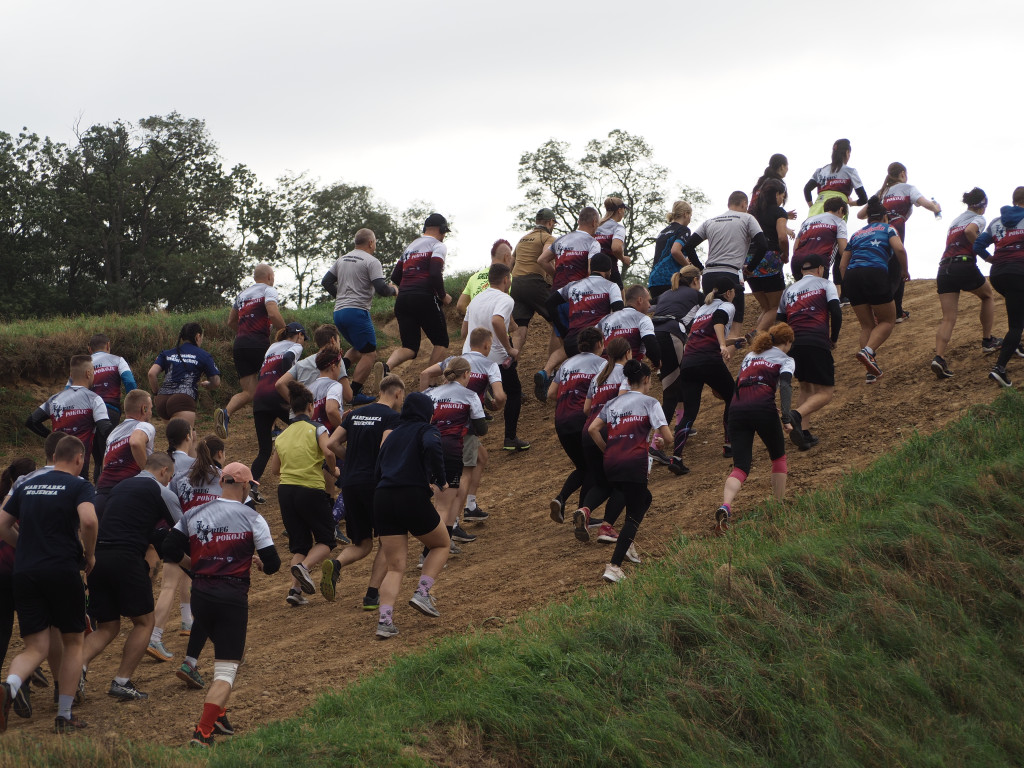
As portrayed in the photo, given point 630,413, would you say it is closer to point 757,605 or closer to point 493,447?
point 757,605

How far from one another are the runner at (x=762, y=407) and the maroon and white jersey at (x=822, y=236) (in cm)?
303

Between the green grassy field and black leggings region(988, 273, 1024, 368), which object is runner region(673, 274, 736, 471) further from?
black leggings region(988, 273, 1024, 368)

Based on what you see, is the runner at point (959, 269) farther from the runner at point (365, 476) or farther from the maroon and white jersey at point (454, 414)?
the runner at point (365, 476)

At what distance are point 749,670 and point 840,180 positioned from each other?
27.5 feet

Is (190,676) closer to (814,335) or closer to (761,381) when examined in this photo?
(761,381)

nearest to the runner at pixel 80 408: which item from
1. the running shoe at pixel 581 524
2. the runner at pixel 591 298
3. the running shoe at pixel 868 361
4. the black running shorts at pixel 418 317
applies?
the black running shorts at pixel 418 317

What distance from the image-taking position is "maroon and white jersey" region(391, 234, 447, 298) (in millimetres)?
12680

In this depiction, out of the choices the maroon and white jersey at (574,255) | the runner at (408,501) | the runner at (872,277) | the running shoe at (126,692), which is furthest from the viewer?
the maroon and white jersey at (574,255)

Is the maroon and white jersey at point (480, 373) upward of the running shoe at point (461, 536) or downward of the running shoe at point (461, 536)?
upward

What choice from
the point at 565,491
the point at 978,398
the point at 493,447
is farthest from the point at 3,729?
the point at 978,398

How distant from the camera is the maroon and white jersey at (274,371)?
11711mm

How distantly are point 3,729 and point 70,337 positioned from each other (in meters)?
11.5

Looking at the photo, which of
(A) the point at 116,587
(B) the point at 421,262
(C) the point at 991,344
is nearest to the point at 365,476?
(A) the point at 116,587

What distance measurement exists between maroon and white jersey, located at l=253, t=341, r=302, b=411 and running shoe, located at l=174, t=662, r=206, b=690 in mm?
4282
